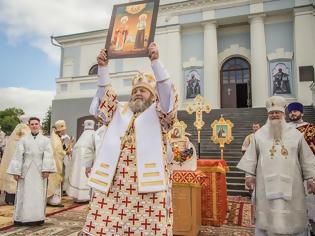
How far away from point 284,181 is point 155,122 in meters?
1.71

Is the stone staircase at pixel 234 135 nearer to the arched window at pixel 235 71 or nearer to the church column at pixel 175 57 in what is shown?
the church column at pixel 175 57

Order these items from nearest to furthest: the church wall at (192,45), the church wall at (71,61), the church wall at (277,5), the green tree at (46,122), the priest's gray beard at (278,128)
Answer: the priest's gray beard at (278,128), the church wall at (277,5), the church wall at (192,45), the church wall at (71,61), the green tree at (46,122)

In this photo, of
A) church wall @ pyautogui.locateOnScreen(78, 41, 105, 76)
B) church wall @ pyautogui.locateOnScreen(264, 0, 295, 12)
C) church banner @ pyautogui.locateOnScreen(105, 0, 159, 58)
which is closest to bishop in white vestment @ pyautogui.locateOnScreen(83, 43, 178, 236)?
church banner @ pyautogui.locateOnScreen(105, 0, 159, 58)

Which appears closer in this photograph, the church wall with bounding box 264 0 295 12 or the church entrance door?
the church wall with bounding box 264 0 295 12

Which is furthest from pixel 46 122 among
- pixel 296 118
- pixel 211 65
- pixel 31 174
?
pixel 296 118

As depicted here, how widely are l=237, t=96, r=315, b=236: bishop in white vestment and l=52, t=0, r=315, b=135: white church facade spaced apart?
1318 centimetres

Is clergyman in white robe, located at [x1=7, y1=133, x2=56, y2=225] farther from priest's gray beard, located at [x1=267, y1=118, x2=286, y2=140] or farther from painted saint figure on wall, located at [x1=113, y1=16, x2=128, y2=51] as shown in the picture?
priest's gray beard, located at [x1=267, y1=118, x2=286, y2=140]

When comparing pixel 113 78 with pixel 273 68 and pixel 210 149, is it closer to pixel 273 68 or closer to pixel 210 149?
pixel 210 149

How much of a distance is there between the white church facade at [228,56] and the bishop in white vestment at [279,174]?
43.2ft

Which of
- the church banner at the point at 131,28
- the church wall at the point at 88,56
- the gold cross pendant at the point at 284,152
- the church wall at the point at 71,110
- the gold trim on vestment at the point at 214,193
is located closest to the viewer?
the church banner at the point at 131,28

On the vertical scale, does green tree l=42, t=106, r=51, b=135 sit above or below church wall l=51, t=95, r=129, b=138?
above

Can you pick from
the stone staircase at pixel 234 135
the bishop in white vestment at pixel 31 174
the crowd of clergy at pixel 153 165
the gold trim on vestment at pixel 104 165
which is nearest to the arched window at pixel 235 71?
the stone staircase at pixel 234 135

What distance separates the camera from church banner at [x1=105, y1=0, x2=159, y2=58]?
290 cm

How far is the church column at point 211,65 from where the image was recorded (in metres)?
18.9
